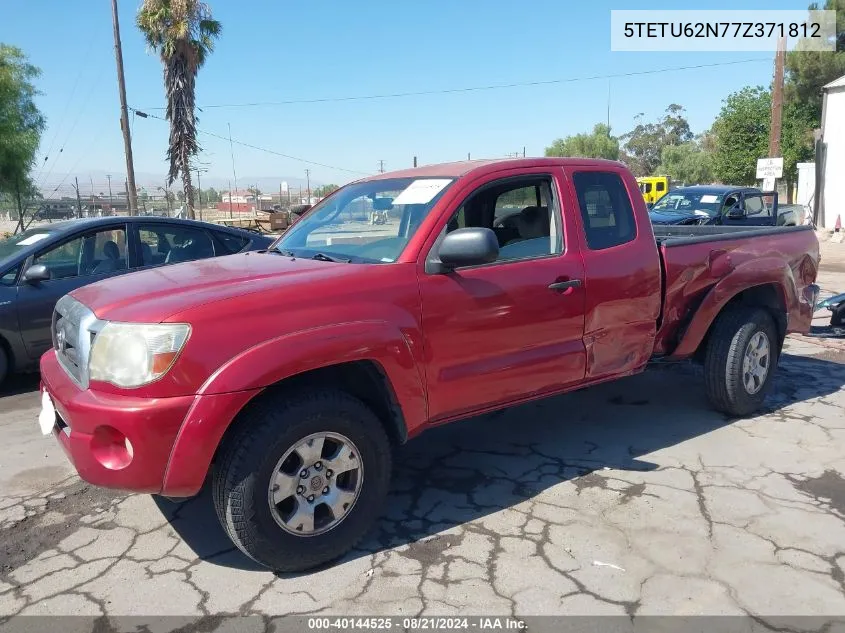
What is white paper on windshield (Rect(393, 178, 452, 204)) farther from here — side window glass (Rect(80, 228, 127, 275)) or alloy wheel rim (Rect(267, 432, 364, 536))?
side window glass (Rect(80, 228, 127, 275))

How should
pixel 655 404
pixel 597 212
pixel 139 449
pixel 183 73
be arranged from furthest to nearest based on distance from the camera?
pixel 183 73 → pixel 655 404 → pixel 597 212 → pixel 139 449

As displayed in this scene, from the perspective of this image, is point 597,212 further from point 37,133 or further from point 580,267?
point 37,133

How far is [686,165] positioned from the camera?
66.4 metres

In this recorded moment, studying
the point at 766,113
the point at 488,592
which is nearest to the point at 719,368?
the point at 488,592

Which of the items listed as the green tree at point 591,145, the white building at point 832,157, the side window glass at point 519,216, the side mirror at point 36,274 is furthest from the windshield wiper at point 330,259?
the green tree at point 591,145

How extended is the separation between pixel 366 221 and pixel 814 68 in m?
37.7

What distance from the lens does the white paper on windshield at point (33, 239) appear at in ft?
20.0

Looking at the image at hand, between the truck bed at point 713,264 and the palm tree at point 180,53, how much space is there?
21.0 metres

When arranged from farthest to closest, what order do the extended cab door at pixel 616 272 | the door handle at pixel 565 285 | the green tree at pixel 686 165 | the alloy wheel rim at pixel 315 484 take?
the green tree at pixel 686 165
the extended cab door at pixel 616 272
the door handle at pixel 565 285
the alloy wheel rim at pixel 315 484

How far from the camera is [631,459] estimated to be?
13.9 ft

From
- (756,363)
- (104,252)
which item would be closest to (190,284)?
(104,252)

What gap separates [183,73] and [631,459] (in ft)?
74.7

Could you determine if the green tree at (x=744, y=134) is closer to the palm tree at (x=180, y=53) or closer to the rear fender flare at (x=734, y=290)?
the palm tree at (x=180, y=53)

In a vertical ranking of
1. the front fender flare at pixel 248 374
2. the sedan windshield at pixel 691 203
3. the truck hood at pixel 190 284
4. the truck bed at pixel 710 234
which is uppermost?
the sedan windshield at pixel 691 203
